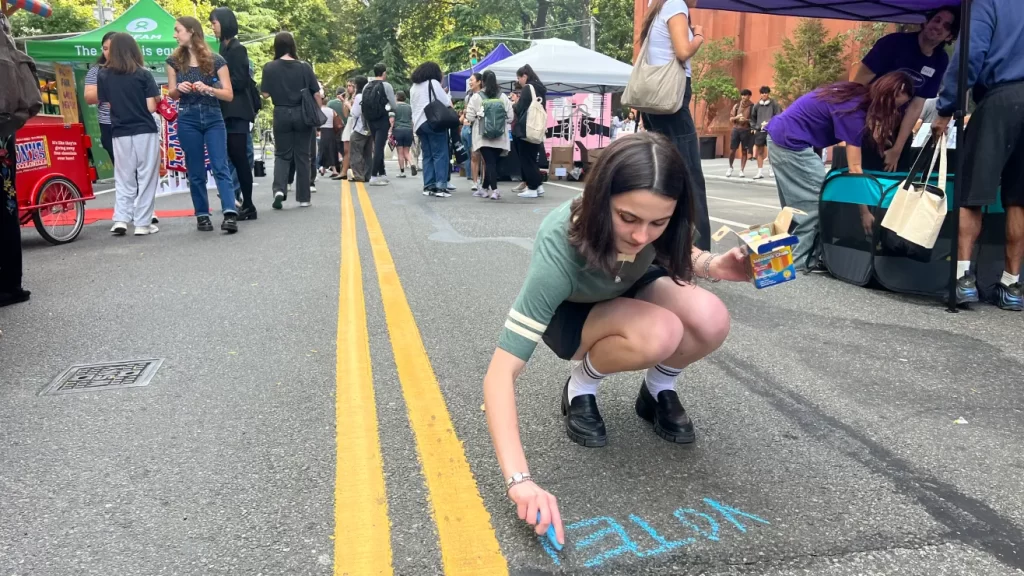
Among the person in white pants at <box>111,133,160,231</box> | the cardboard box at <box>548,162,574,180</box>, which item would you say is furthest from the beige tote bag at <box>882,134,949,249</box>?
the cardboard box at <box>548,162,574,180</box>

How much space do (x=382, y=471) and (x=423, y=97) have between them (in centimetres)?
912

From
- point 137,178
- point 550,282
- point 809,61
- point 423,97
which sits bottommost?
point 550,282

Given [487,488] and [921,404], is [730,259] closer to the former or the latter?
[487,488]

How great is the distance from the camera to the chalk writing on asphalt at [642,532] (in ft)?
6.45

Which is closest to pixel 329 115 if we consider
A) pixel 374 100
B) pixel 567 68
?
pixel 374 100

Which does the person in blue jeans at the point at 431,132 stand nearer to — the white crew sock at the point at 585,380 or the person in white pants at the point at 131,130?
the person in white pants at the point at 131,130

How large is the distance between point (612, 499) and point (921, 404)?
1594 mm

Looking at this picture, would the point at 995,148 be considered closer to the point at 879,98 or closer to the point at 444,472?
the point at 879,98

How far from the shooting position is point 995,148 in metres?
4.40

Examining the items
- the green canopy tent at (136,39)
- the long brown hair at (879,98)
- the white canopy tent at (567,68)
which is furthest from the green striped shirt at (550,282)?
the white canopy tent at (567,68)

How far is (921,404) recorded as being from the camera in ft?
9.93

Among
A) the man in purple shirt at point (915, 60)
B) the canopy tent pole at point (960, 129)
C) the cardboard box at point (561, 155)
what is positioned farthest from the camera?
the cardboard box at point (561, 155)

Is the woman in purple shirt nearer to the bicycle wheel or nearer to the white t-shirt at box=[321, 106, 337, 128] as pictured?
the bicycle wheel

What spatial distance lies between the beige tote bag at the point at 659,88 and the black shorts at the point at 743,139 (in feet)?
38.7
